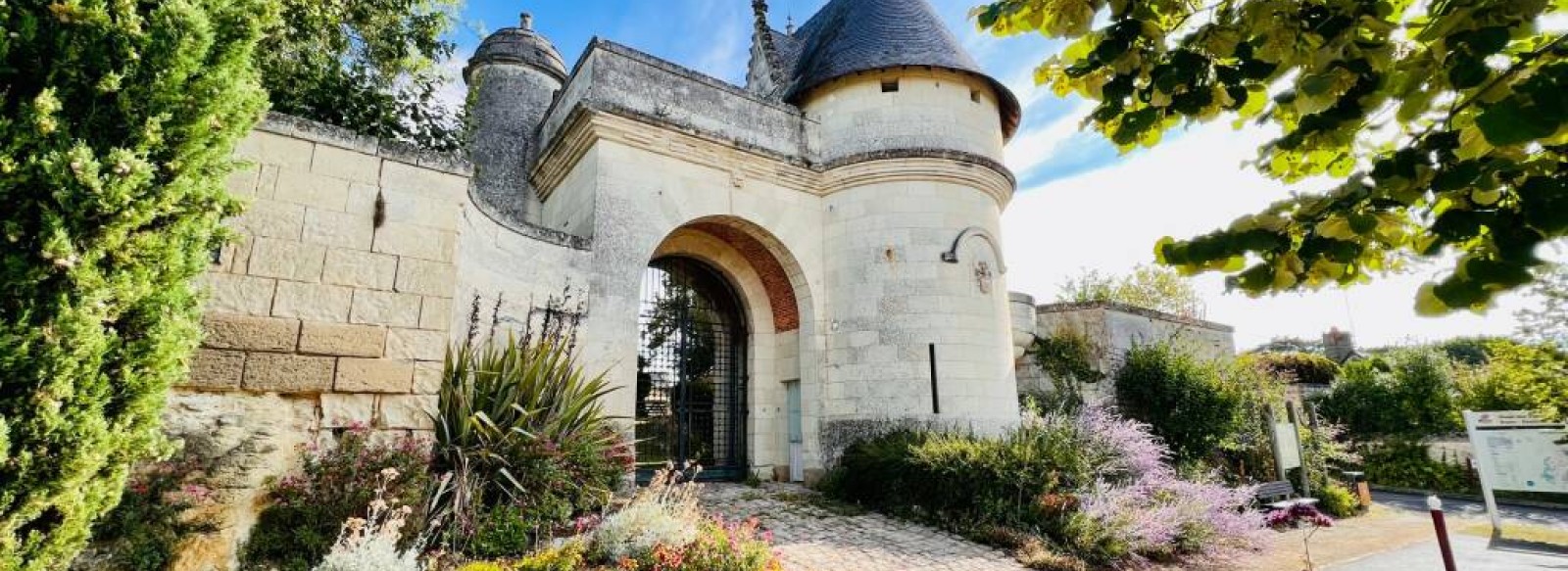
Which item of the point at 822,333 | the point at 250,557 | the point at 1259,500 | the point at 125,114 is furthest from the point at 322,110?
the point at 1259,500

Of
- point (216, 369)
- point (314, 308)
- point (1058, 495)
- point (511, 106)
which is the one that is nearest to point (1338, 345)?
point (1058, 495)

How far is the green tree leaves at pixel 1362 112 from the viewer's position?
1329 mm

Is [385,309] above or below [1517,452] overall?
above

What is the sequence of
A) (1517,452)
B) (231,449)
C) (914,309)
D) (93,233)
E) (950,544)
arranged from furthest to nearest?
(914,309)
(1517,452)
(950,544)
(231,449)
(93,233)

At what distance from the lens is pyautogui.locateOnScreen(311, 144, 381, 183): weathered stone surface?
3.95m

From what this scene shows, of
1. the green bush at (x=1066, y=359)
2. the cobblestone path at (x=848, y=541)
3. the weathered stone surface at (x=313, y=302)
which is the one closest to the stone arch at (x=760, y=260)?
the cobblestone path at (x=848, y=541)

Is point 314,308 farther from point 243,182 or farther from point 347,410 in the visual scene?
point 243,182

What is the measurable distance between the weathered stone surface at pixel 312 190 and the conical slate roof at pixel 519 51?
691cm

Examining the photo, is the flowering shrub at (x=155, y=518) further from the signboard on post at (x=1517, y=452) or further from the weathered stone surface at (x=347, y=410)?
the signboard on post at (x=1517, y=452)

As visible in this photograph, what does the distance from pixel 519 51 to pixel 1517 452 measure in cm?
1396

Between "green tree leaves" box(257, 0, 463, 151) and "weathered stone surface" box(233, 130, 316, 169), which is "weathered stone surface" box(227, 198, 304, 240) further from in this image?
"green tree leaves" box(257, 0, 463, 151)

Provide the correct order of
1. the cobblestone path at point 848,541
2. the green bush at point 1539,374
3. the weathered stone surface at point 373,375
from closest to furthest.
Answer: the weathered stone surface at point 373,375
the cobblestone path at point 848,541
the green bush at point 1539,374

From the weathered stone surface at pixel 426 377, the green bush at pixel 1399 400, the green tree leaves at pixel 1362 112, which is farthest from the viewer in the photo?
the green bush at pixel 1399 400

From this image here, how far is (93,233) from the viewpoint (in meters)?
2.40
